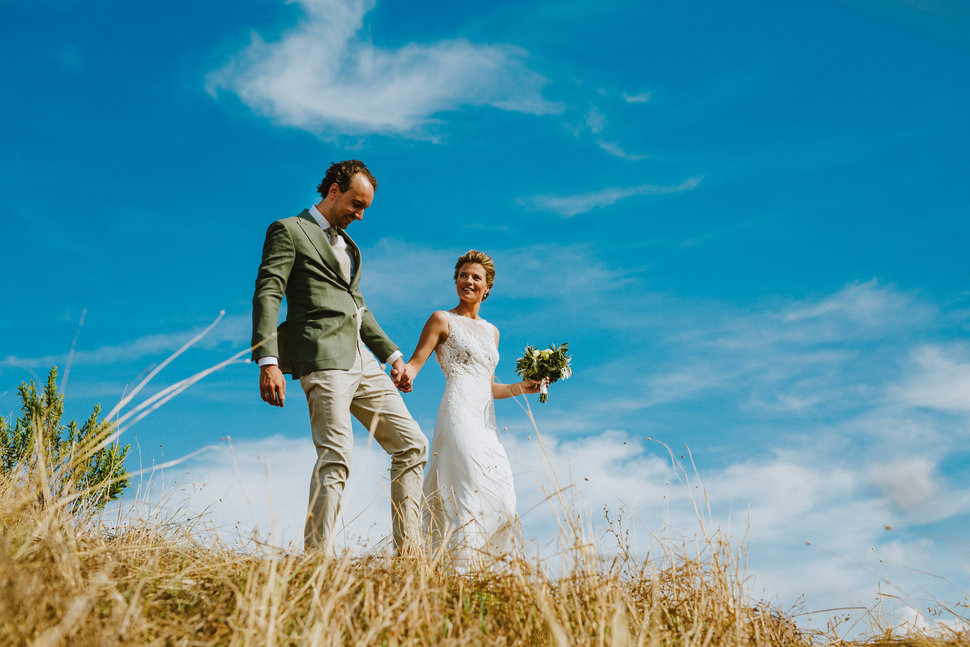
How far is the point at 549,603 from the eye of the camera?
3578 mm

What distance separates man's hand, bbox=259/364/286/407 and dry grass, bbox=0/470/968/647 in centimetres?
97

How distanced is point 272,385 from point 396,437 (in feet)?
3.63

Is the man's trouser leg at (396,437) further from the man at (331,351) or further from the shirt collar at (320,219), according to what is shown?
the shirt collar at (320,219)

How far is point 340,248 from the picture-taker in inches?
221

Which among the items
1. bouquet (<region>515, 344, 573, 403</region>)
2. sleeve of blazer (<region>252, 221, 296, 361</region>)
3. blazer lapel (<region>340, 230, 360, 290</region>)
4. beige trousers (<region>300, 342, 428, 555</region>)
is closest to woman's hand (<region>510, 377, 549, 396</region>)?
bouquet (<region>515, 344, 573, 403</region>)

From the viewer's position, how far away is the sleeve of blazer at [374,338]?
5.98 meters

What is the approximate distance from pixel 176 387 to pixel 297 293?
6.76ft

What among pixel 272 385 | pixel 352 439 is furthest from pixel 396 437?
pixel 272 385

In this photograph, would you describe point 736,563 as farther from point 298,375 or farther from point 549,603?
point 298,375

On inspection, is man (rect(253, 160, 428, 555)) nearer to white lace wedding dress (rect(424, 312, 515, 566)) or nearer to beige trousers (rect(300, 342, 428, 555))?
beige trousers (rect(300, 342, 428, 555))

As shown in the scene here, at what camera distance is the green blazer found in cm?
512

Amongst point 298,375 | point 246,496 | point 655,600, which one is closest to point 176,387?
point 246,496

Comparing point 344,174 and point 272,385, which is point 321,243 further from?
point 272,385

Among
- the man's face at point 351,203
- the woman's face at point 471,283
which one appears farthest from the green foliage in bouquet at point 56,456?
the woman's face at point 471,283
